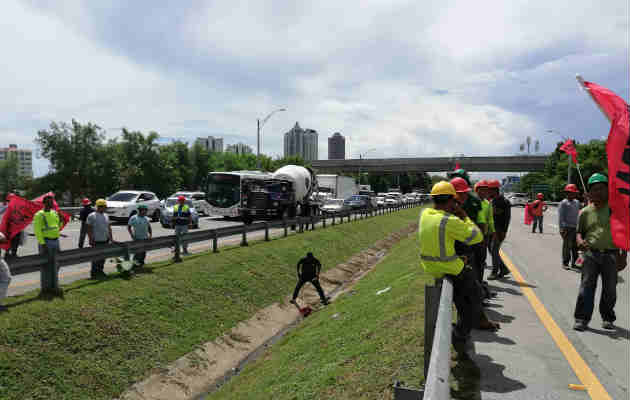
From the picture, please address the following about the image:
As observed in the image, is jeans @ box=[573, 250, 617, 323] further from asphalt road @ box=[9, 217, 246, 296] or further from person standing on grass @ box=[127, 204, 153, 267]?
asphalt road @ box=[9, 217, 246, 296]

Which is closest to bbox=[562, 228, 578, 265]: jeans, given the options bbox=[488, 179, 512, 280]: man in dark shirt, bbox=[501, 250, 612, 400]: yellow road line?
bbox=[488, 179, 512, 280]: man in dark shirt

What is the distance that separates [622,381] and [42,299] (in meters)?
8.28

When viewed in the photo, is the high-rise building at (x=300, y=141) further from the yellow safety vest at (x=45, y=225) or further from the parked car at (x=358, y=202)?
the yellow safety vest at (x=45, y=225)

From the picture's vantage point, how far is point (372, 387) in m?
4.66

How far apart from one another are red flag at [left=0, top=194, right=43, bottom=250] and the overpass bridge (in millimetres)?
78630

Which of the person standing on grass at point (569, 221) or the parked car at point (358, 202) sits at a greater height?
the person standing on grass at point (569, 221)

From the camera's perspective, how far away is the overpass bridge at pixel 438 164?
284 feet

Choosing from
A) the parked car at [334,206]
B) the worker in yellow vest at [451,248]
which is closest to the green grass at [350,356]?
the worker in yellow vest at [451,248]

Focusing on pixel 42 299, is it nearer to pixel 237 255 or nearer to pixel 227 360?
pixel 227 360

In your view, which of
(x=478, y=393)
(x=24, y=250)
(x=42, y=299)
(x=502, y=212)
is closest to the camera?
(x=478, y=393)

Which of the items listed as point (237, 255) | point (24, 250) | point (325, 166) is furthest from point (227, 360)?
point (325, 166)

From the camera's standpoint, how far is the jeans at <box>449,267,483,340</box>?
4.29m

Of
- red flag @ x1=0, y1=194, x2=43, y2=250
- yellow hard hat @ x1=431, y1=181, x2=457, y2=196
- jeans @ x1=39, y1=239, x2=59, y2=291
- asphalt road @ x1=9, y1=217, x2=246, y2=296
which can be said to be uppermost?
yellow hard hat @ x1=431, y1=181, x2=457, y2=196

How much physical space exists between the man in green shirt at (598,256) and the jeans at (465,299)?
2.15 meters
